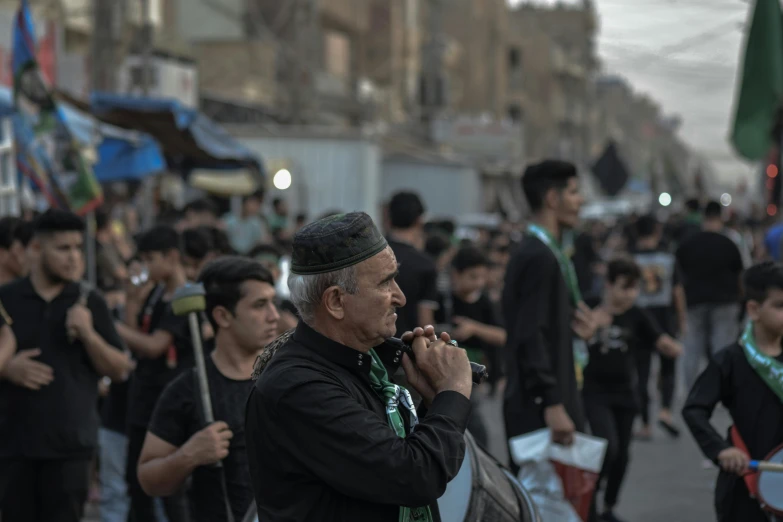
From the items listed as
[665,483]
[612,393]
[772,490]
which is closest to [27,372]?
[772,490]

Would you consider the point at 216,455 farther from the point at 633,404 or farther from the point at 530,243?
the point at 633,404

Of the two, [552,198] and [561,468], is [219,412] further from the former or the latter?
[552,198]

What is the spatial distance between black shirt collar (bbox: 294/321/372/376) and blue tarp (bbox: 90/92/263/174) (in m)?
11.5

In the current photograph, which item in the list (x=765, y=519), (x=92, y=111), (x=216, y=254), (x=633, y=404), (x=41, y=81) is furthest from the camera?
(x=92, y=111)

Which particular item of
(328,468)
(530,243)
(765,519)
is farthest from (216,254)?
(328,468)

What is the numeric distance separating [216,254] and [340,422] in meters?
4.79

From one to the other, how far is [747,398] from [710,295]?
699 centimetres

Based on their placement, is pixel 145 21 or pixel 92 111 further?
pixel 145 21

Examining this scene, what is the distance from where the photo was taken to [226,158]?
1509 cm

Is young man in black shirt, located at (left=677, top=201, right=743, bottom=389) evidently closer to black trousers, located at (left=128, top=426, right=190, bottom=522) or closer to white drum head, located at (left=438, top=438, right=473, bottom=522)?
black trousers, located at (left=128, top=426, right=190, bottom=522)

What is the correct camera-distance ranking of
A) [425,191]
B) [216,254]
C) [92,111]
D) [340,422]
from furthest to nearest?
[425,191]
[92,111]
[216,254]
[340,422]

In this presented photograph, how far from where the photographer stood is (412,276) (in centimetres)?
712

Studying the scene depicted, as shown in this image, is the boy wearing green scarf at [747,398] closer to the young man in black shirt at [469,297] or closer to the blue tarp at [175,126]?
the young man in black shirt at [469,297]

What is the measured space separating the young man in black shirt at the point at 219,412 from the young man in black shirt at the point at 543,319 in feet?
4.68
